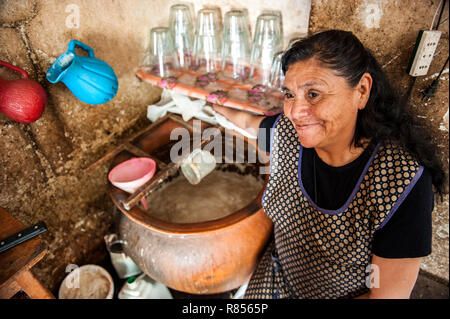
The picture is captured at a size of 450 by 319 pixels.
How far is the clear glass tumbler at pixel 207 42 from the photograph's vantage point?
1.85m

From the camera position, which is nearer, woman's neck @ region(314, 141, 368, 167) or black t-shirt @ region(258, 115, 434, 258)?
black t-shirt @ region(258, 115, 434, 258)

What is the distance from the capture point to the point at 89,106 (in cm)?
180

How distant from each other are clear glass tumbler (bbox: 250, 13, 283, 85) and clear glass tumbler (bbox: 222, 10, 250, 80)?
2.6 inches

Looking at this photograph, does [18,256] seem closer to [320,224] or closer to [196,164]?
[196,164]

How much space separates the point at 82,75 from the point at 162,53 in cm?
72

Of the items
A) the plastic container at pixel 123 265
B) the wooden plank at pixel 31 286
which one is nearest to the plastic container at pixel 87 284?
the plastic container at pixel 123 265

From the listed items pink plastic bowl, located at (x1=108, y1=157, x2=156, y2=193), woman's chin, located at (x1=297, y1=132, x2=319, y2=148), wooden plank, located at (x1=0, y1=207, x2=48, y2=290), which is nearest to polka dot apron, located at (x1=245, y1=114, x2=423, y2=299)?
woman's chin, located at (x1=297, y1=132, x2=319, y2=148)

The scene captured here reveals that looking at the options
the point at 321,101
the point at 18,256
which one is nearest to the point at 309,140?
the point at 321,101

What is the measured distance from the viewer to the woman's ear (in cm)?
110

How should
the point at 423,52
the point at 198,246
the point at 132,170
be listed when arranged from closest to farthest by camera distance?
the point at 423,52 < the point at 198,246 < the point at 132,170

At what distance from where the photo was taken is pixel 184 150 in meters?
1.75

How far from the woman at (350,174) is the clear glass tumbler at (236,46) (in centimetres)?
63

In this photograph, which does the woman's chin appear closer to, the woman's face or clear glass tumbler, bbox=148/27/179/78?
the woman's face
